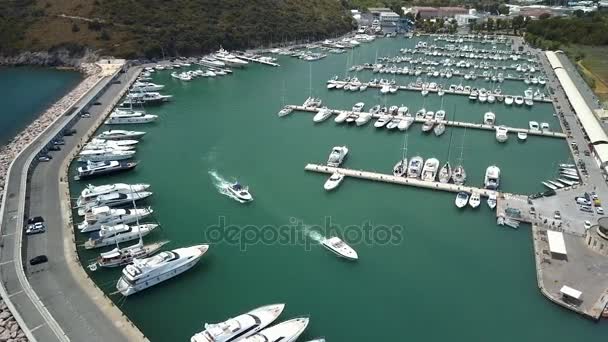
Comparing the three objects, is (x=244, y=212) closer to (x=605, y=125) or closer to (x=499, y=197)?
(x=499, y=197)

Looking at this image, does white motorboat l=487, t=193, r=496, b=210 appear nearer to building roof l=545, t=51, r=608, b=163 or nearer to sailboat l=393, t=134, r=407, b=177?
sailboat l=393, t=134, r=407, b=177

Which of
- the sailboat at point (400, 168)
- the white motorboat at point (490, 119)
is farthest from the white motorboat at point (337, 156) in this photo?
the white motorboat at point (490, 119)

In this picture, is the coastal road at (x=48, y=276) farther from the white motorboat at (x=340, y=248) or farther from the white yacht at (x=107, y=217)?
the white motorboat at (x=340, y=248)

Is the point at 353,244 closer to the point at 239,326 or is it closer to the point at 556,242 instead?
the point at 239,326

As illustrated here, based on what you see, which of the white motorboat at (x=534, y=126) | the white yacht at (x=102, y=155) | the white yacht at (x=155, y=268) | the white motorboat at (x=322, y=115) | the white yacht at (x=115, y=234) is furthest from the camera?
the white motorboat at (x=322, y=115)

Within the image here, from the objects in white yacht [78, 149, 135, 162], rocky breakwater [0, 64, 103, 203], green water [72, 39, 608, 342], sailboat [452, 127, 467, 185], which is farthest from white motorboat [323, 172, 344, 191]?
rocky breakwater [0, 64, 103, 203]

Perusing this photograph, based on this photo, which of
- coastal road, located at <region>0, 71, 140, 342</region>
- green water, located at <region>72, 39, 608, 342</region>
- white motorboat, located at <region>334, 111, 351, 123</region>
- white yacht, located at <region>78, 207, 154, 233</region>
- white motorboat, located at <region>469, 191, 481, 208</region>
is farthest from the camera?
white motorboat, located at <region>334, 111, 351, 123</region>
